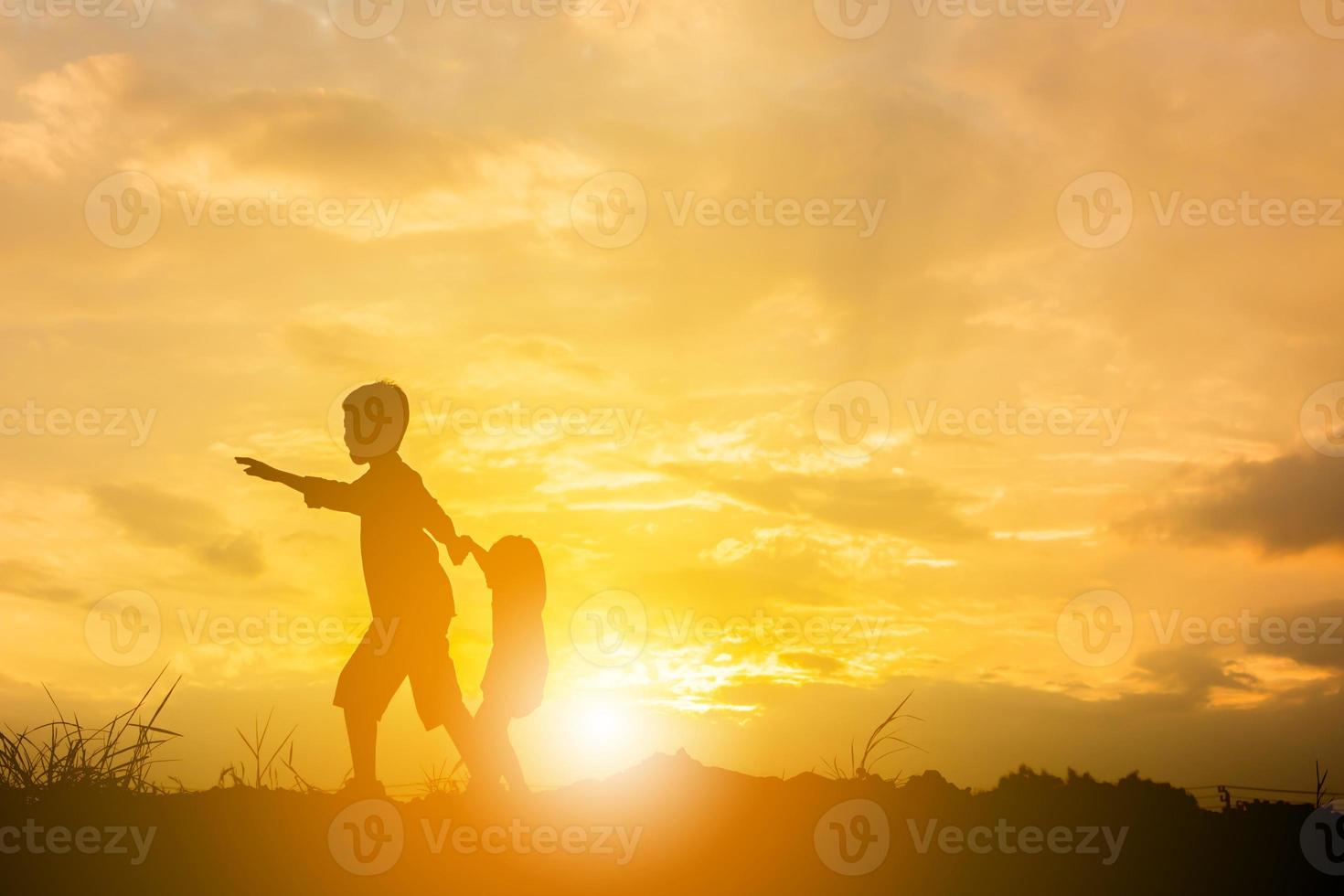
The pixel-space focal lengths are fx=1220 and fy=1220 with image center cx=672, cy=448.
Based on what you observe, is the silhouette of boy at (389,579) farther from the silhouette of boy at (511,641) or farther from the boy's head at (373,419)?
the silhouette of boy at (511,641)

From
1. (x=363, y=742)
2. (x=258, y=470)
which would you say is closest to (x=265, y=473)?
(x=258, y=470)

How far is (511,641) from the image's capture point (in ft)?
37.8

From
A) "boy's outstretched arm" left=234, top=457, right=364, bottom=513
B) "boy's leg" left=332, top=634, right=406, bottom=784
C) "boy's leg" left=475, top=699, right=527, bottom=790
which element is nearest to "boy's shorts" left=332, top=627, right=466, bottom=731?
"boy's leg" left=332, top=634, right=406, bottom=784

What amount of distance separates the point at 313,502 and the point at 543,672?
8.71 feet

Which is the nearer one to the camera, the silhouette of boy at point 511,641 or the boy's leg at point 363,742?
the boy's leg at point 363,742

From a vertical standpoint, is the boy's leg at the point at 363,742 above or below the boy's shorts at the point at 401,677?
below

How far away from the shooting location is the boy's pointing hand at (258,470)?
10734 millimetres

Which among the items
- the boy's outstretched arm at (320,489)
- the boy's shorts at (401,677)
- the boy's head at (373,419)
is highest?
the boy's head at (373,419)

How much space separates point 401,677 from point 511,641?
1.09 meters

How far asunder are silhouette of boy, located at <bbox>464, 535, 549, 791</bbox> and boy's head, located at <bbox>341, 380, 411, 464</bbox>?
3.97 feet

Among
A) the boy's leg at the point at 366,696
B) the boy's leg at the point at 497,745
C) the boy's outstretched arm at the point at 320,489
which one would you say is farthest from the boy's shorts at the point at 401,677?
the boy's outstretched arm at the point at 320,489

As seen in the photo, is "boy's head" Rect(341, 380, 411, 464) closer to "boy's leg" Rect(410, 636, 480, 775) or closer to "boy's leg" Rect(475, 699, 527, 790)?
"boy's leg" Rect(410, 636, 480, 775)

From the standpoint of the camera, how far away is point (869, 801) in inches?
455

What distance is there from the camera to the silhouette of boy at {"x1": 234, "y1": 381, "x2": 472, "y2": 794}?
35.6ft
